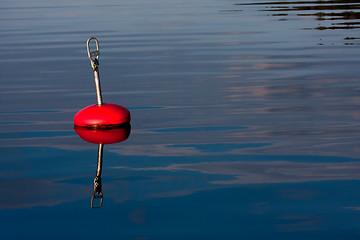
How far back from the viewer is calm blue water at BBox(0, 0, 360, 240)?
5.07 m

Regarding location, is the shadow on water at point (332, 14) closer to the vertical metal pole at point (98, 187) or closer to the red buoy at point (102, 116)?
the red buoy at point (102, 116)

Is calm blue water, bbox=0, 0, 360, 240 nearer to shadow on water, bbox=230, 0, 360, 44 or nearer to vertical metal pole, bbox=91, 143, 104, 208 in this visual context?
vertical metal pole, bbox=91, 143, 104, 208

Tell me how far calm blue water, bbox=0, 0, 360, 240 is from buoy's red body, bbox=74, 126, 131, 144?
99 millimetres

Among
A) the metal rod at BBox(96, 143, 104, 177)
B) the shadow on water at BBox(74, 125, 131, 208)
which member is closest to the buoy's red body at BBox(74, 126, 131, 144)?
the shadow on water at BBox(74, 125, 131, 208)

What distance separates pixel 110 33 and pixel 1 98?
455 inches

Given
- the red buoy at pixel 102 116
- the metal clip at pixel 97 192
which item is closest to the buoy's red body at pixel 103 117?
the red buoy at pixel 102 116

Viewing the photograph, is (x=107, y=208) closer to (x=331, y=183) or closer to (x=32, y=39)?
(x=331, y=183)

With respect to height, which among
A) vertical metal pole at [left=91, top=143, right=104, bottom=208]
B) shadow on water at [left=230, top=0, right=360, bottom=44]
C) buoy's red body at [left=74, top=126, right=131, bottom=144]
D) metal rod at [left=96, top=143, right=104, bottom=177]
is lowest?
shadow on water at [left=230, top=0, right=360, bottom=44]

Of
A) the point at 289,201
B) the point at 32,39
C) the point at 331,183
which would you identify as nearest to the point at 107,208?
the point at 289,201

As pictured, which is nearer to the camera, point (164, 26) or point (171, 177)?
point (171, 177)

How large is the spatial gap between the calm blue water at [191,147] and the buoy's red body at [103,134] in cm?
10

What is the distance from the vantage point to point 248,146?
7.31m

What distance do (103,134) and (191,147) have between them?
1.24m

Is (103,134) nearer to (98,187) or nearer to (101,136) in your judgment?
(101,136)
